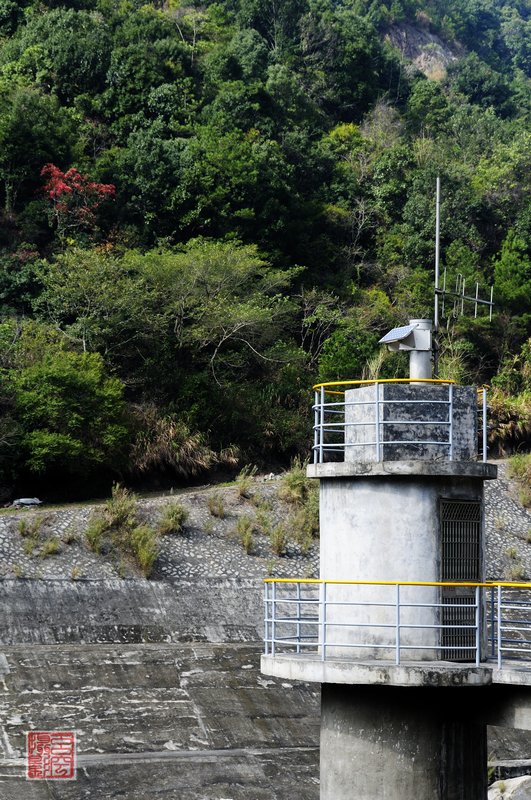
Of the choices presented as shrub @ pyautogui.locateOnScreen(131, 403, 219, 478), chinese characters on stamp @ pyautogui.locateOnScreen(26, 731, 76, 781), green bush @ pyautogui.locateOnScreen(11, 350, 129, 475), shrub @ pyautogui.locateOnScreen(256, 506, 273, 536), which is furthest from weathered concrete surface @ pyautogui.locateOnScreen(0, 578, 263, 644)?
shrub @ pyautogui.locateOnScreen(131, 403, 219, 478)

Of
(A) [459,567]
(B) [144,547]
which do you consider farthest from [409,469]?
(B) [144,547]

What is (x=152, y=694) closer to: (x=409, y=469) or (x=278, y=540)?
(x=278, y=540)

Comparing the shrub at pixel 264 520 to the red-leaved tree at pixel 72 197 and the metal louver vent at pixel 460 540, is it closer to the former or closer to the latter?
the metal louver vent at pixel 460 540

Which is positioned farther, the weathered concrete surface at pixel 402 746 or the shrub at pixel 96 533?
the shrub at pixel 96 533

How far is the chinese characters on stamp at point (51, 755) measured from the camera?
1758 centimetres

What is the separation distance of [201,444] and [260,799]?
1646cm

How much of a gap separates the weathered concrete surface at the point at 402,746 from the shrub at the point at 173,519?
1423 cm

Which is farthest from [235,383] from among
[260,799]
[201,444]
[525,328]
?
[260,799]

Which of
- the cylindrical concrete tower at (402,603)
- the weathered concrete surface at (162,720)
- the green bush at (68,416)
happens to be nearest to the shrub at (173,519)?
the green bush at (68,416)

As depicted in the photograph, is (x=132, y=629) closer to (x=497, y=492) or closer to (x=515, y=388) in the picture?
(x=497, y=492)

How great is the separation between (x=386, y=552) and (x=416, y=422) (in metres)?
1.43

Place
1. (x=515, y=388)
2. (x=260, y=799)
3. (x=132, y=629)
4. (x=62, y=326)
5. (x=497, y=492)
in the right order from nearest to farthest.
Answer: (x=260, y=799) < (x=132, y=629) < (x=497, y=492) < (x=62, y=326) < (x=515, y=388)

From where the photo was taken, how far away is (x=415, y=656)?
12625mm

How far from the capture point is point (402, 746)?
12516mm
